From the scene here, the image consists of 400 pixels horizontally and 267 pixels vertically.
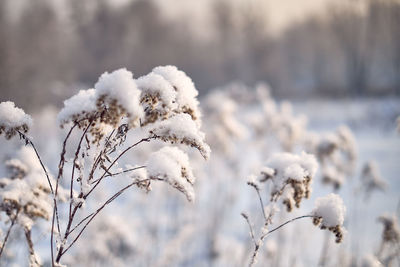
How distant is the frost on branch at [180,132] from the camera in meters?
1.37

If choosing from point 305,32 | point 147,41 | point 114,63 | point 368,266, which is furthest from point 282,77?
point 368,266

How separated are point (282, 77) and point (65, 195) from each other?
40179mm

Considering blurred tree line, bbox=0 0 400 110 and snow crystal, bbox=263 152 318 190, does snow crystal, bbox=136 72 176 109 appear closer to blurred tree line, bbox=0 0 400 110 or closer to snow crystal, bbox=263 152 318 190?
snow crystal, bbox=263 152 318 190

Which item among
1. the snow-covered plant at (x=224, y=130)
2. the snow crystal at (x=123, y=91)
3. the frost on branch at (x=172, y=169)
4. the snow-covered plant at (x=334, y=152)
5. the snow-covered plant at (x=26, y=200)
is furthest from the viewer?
the snow-covered plant at (x=224, y=130)

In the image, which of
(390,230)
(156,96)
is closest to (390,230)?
(390,230)

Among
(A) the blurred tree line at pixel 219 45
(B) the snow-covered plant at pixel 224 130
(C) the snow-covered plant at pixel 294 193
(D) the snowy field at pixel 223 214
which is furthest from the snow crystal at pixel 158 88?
(A) the blurred tree line at pixel 219 45

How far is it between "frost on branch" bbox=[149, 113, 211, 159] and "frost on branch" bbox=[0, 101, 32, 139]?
56cm

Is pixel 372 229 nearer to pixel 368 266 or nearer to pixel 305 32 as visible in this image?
pixel 368 266

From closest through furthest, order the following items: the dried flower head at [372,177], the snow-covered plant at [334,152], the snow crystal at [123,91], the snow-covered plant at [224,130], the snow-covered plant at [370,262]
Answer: the snow crystal at [123,91], the snow-covered plant at [370,262], the snow-covered plant at [334,152], the dried flower head at [372,177], the snow-covered plant at [224,130]

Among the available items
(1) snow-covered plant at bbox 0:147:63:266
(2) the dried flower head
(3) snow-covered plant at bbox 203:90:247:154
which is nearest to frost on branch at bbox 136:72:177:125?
(1) snow-covered plant at bbox 0:147:63:266

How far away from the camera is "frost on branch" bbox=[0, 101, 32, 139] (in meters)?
1.35

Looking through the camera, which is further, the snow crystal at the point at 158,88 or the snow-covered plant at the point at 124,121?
the snow crystal at the point at 158,88

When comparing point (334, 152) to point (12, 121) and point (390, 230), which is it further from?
point (12, 121)

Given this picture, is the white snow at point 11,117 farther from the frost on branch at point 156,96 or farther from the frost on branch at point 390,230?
the frost on branch at point 390,230
